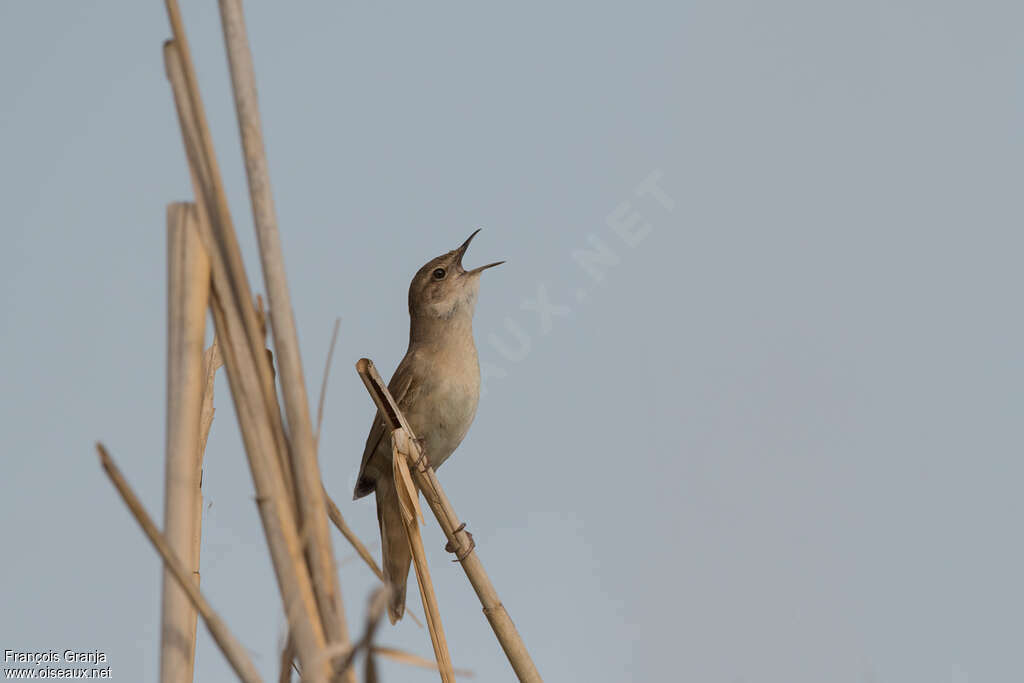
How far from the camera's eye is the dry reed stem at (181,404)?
1.32 m

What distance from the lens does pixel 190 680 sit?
1.54 meters

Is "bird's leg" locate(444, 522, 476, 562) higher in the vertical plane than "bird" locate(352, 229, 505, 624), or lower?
lower

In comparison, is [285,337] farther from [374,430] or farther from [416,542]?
[374,430]

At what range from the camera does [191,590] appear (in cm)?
125

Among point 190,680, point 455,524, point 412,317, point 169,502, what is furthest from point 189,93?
point 412,317

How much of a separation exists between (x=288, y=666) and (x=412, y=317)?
14.0 feet

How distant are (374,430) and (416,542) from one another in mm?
2551

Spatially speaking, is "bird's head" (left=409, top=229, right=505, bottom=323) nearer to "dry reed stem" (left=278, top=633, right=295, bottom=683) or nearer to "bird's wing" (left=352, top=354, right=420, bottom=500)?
"bird's wing" (left=352, top=354, right=420, bottom=500)

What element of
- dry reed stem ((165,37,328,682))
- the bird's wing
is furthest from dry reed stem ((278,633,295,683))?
the bird's wing

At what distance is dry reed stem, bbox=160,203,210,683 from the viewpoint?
1321 mm

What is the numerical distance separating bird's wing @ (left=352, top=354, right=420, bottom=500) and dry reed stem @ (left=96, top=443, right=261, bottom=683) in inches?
146

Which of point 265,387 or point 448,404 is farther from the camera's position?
point 448,404

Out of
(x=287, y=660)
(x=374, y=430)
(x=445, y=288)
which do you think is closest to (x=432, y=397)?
(x=374, y=430)

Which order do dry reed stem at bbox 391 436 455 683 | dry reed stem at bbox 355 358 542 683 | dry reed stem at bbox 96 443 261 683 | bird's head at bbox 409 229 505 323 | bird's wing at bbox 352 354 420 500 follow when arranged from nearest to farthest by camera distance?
dry reed stem at bbox 96 443 261 683, dry reed stem at bbox 391 436 455 683, dry reed stem at bbox 355 358 542 683, bird's wing at bbox 352 354 420 500, bird's head at bbox 409 229 505 323
